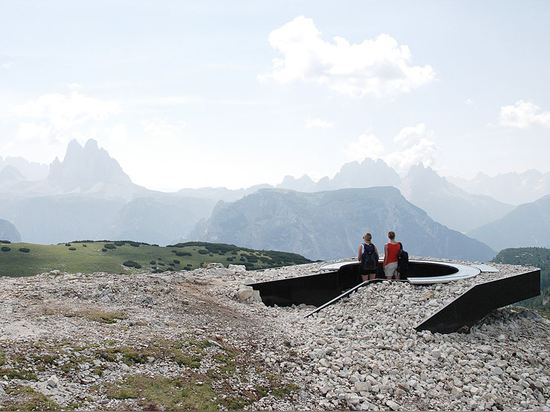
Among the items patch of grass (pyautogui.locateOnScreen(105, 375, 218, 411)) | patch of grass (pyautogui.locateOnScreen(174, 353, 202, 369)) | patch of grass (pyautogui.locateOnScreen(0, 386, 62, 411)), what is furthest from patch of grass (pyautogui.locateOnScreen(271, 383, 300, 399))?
patch of grass (pyautogui.locateOnScreen(0, 386, 62, 411))

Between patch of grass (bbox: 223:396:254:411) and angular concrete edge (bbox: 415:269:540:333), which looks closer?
patch of grass (bbox: 223:396:254:411)

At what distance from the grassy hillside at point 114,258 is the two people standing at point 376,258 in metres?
69.4

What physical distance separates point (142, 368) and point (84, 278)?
574 inches

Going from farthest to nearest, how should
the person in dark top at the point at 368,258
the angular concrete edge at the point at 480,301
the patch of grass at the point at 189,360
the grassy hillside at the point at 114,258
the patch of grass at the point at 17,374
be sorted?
the grassy hillside at the point at 114,258 → the person in dark top at the point at 368,258 → the angular concrete edge at the point at 480,301 → the patch of grass at the point at 189,360 → the patch of grass at the point at 17,374

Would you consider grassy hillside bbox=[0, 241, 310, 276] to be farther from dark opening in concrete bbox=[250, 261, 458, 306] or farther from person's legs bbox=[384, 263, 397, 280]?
person's legs bbox=[384, 263, 397, 280]

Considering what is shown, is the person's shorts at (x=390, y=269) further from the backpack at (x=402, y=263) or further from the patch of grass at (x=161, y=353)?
the patch of grass at (x=161, y=353)

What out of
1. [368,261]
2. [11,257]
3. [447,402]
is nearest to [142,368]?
[447,402]

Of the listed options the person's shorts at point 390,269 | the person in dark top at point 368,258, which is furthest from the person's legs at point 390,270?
the person in dark top at point 368,258

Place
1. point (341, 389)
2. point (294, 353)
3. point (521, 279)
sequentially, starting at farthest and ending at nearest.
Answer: point (521, 279)
point (294, 353)
point (341, 389)

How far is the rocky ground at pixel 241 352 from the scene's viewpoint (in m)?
12.6

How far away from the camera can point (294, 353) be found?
57.5ft

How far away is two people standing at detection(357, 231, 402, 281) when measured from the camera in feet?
88.2

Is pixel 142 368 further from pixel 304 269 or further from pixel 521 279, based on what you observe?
pixel 521 279

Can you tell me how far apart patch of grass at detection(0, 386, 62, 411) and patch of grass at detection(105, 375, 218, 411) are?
1.41 m
